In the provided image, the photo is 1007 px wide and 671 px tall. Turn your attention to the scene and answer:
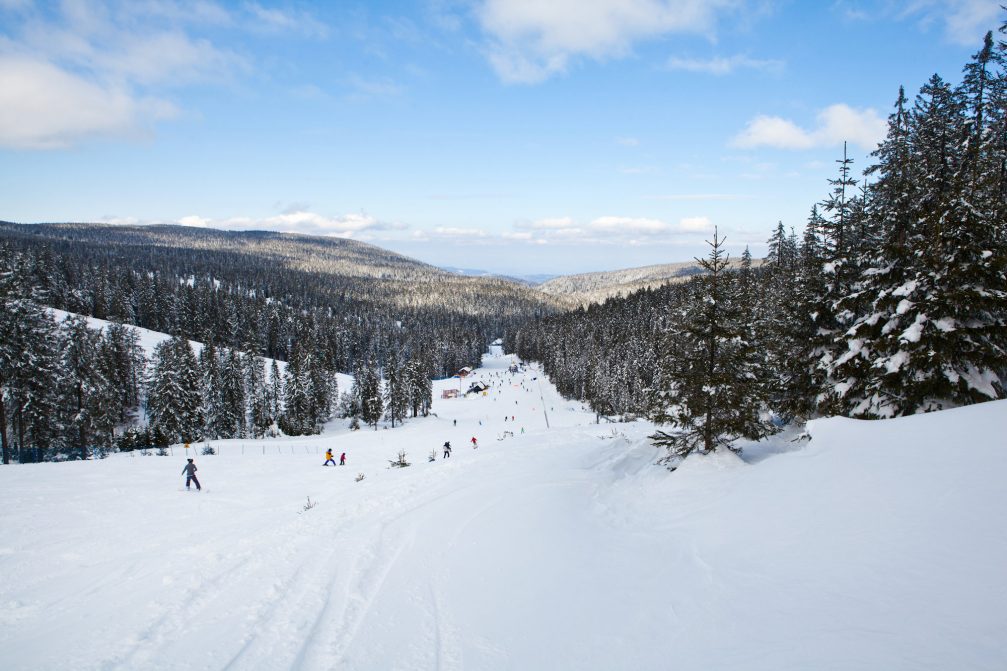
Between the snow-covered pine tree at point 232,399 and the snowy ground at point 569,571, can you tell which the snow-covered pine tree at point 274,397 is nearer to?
the snow-covered pine tree at point 232,399

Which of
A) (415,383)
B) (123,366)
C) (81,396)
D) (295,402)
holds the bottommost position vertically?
(295,402)

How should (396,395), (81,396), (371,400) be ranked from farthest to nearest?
1. (396,395)
2. (371,400)
3. (81,396)

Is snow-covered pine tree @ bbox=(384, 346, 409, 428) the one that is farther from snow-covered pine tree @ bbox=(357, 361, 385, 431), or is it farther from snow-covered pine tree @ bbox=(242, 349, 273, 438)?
snow-covered pine tree @ bbox=(242, 349, 273, 438)

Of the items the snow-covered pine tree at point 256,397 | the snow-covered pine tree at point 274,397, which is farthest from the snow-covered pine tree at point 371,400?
the snow-covered pine tree at point 256,397

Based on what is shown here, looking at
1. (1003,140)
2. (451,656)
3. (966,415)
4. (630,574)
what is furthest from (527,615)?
(1003,140)

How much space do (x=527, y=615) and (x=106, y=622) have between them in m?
6.61

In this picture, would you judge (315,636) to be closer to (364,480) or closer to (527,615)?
(527,615)

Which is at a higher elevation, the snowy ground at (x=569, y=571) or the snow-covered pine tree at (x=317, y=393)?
the snowy ground at (x=569, y=571)

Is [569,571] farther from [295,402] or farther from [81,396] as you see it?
[295,402]

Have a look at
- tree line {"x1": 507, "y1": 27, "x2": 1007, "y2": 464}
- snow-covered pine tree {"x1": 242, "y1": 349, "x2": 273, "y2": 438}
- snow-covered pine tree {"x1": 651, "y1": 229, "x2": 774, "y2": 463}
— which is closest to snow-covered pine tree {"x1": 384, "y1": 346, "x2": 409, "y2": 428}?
snow-covered pine tree {"x1": 242, "y1": 349, "x2": 273, "y2": 438}

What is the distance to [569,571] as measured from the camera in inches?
352

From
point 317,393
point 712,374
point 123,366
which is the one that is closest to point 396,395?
point 317,393

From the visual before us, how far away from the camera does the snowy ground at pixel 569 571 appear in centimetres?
577

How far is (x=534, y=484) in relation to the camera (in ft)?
54.5
